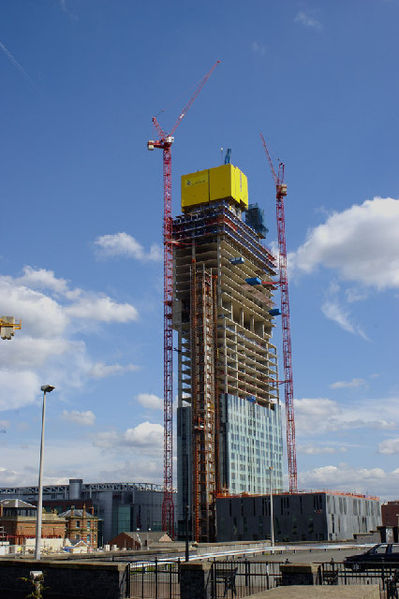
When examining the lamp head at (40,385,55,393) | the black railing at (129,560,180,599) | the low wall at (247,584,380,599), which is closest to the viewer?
the low wall at (247,584,380,599)

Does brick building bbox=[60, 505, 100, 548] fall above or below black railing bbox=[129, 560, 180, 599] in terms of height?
below

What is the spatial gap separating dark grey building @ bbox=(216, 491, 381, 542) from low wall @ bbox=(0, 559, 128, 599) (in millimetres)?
103342

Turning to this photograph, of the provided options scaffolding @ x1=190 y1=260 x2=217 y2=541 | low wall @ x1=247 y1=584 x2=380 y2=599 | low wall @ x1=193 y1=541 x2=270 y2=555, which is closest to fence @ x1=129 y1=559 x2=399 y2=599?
low wall @ x1=247 y1=584 x2=380 y2=599

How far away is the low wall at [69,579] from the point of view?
29.2m

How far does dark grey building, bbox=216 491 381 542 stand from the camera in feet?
418

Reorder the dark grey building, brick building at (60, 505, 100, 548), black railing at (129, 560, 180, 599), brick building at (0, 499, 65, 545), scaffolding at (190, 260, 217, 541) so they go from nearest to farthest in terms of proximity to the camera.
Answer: black railing at (129, 560, 180, 599) → brick building at (0, 499, 65, 545) → the dark grey building → brick building at (60, 505, 100, 548) → scaffolding at (190, 260, 217, 541)

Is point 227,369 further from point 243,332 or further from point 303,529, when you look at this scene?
point 303,529

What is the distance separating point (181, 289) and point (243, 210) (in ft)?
113

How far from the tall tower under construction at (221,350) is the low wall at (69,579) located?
119803mm

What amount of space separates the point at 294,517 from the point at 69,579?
106793mm

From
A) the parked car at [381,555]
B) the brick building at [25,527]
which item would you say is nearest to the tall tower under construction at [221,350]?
the brick building at [25,527]

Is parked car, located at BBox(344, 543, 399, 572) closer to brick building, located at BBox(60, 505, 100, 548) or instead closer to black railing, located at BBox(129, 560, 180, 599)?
black railing, located at BBox(129, 560, 180, 599)

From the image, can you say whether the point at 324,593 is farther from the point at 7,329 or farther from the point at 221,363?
the point at 221,363

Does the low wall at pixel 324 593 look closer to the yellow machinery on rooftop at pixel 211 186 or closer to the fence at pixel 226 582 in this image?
the fence at pixel 226 582
